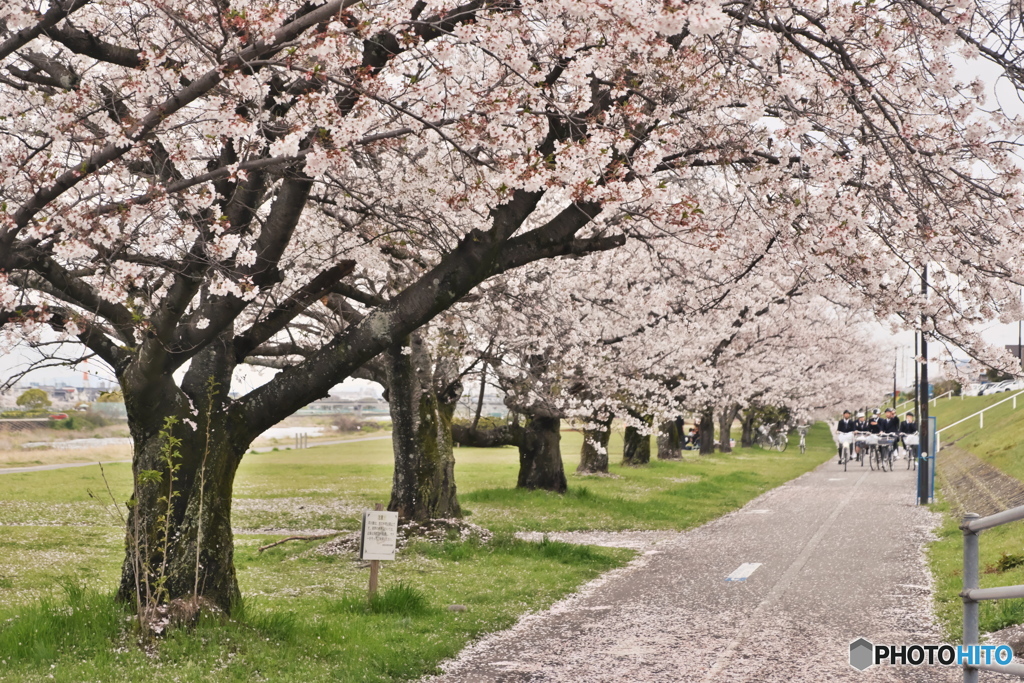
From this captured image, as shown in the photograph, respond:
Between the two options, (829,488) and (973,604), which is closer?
(973,604)

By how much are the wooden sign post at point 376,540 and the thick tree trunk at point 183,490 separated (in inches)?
61.3

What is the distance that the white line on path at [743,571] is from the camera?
1243 centimetres

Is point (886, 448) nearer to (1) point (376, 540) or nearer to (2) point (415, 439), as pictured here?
(2) point (415, 439)

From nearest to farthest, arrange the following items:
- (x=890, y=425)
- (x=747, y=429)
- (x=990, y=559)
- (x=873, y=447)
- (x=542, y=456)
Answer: (x=990, y=559) → (x=542, y=456) → (x=890, y=425) → (x=873, y=447) → (x=747, y=429)

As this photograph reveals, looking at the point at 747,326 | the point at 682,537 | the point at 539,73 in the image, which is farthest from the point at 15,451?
the point at 539,73

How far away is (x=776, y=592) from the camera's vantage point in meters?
11.4

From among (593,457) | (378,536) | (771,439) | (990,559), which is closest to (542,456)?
(593,457)

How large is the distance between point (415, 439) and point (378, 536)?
244 inches

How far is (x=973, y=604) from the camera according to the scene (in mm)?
5383

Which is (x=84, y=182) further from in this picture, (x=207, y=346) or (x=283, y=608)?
(x=283, y=608)

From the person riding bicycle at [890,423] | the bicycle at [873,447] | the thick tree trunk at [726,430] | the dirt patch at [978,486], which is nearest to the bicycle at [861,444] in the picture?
the bicycle at [873,447]

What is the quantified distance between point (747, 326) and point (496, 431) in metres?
12.8

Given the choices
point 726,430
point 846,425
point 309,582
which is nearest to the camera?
point 309,582

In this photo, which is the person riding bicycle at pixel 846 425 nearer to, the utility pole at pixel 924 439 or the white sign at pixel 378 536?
the utility pole at pixel 924 439
